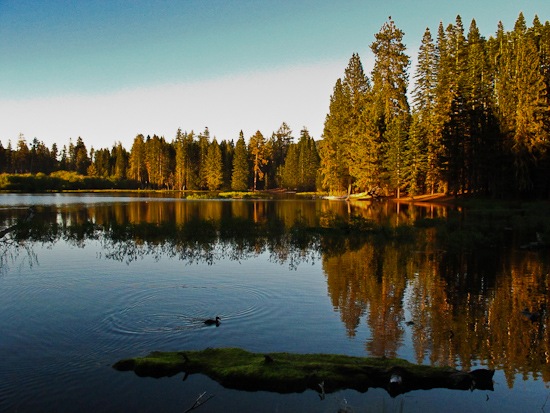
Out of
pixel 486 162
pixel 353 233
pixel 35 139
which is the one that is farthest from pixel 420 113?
pixel 35 139

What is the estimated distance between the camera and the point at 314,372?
6.95m

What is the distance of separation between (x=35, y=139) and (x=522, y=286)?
17224 centimetres

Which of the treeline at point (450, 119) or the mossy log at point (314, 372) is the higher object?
the treeline at point (450, 119)

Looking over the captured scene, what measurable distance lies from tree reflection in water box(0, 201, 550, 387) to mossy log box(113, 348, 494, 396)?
35.5 inches

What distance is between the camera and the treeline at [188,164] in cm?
10838

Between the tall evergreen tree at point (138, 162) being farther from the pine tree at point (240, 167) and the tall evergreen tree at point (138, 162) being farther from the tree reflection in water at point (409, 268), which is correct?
the tree reflection in water at point (409, 268)

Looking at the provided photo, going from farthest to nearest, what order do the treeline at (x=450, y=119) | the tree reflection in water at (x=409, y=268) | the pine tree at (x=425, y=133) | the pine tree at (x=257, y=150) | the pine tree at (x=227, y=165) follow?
the pine tree at (x=257, y=150), the pine tree at (x=227, y=165), the pine tree at (x=425, y=133), the treeline at (x=450, y=119), the tree reflection in water at (x=409, y=268)

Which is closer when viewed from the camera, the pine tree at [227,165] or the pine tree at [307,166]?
the pine tree at [307,166]

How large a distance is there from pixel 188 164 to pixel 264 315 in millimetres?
109227

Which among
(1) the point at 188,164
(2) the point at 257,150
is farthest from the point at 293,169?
(1) the point at 188,164

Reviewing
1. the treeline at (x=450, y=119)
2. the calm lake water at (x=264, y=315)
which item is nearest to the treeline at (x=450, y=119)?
the treeline at (x=450, y=119)

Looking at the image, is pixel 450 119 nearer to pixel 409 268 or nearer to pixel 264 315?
pixel 409 268

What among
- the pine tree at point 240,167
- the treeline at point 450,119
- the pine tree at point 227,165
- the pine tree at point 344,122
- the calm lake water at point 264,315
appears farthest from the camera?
the pine tree at point 227,165

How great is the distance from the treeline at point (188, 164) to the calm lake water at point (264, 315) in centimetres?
8753
